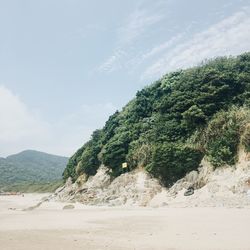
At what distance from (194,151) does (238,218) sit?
12.2 metres

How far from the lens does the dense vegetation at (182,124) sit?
1024 inches

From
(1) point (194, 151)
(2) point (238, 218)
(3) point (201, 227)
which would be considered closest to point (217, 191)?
(1) point (194, 151)

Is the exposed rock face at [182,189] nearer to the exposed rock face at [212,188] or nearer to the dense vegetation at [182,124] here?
the exposed rock face at [212,188]

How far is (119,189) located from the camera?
30141mm

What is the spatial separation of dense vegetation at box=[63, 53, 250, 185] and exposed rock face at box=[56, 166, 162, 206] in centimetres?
91

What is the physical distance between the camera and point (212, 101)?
98.0 feet

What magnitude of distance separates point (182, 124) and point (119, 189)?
23.5ft

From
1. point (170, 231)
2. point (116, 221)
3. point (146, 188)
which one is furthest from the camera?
point (146, 188)

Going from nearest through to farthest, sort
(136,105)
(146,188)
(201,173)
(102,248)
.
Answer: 1. (102,248)
2. (201,173)
3. (146,188)
4. (136,105)

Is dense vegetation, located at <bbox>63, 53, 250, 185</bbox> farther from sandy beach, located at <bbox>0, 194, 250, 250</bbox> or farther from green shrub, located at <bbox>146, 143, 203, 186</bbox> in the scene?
sandy beach, located at <bbox>0, 194, 250, 250</bbox>

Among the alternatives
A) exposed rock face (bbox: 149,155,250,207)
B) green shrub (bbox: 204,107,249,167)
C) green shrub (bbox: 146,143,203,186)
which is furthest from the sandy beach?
green shrub (bbox: 146,143,203,186)

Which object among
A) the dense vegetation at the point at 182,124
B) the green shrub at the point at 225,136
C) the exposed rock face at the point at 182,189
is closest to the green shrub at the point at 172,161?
the dense vegetation at the point at 182,124

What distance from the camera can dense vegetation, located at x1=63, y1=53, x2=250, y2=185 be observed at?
1024 inches

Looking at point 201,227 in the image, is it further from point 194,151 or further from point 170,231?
point 194,151
